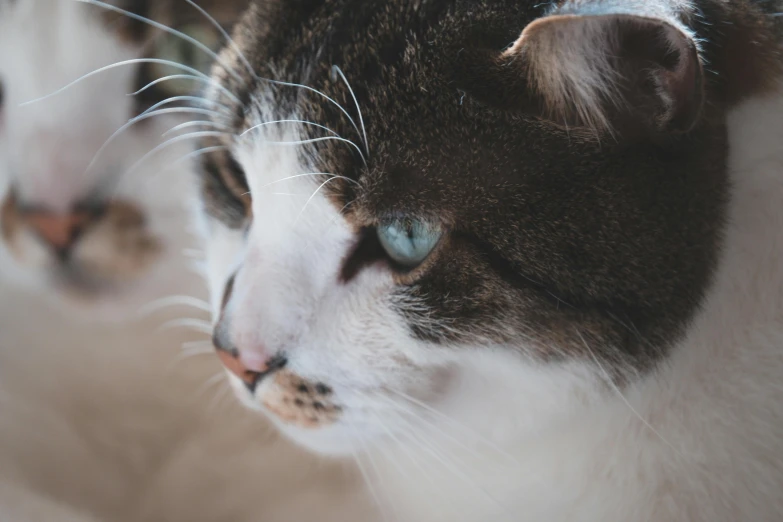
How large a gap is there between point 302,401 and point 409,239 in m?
0.18

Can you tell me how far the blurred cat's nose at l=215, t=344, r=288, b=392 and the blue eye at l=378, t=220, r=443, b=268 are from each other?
0.14 m

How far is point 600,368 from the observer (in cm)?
63

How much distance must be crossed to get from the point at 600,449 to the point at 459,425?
0.46 ft

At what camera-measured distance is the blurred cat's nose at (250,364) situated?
645 millimetres

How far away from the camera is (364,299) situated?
0.64 m

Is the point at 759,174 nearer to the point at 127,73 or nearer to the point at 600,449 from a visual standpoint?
the point at 600,449

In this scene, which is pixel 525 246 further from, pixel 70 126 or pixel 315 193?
pixel 70 126

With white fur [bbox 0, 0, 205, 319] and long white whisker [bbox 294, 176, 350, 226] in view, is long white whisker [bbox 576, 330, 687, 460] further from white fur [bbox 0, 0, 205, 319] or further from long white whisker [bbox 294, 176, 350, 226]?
white fur [bbox 0, 0, 205, 319]

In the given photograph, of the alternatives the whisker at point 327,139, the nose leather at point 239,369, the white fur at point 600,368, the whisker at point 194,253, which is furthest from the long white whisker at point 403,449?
the whisker at point 194,253

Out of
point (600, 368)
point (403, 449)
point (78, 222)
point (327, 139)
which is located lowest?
point (403, 449)

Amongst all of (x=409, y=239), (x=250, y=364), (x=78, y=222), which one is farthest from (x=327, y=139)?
(x=78, y=222)

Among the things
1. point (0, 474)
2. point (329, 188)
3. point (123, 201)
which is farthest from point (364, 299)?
point (0, 474)

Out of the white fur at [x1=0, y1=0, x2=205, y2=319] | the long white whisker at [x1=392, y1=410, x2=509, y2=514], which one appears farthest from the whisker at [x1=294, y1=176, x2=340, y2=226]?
the white fur at [x1=0, y1=0, x2=205, y2=319]

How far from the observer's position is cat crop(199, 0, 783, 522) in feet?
1.86
